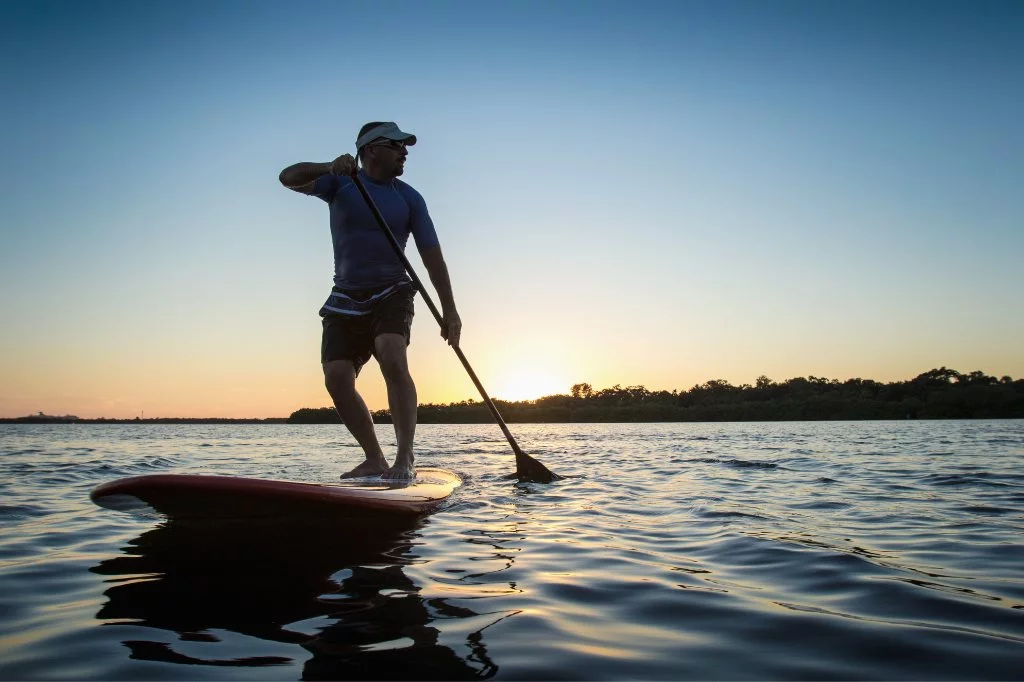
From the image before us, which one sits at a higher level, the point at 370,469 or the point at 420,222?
the point at 420,222

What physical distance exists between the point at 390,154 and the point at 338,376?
1.77 metres

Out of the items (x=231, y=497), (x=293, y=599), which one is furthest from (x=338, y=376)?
(x=293, y=599)

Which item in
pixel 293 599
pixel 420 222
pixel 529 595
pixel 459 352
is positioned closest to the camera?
pixel 293 599

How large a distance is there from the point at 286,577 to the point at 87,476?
5.73 m

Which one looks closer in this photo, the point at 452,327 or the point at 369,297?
the point at 369,297

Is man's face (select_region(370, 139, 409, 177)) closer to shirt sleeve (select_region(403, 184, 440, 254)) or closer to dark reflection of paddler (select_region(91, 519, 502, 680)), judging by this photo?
shirt sleeve (select_region(403, 184, 440, 254))

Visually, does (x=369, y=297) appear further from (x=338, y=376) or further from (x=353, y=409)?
(x=353, y=409)

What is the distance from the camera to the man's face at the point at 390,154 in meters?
5.14

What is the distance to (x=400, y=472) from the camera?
191 inches

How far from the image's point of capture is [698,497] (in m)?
5.38

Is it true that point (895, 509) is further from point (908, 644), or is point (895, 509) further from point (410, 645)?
point (410, 645)

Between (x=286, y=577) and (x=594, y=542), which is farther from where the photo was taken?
(x=594, y=542)

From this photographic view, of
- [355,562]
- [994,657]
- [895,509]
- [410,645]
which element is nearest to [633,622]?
[410,645]

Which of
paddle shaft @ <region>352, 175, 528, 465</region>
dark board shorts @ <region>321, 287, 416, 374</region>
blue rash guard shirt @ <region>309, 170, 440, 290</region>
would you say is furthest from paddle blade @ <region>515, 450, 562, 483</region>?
blue rash guard shirt @ <region>309, 170, 440, 290</region>
